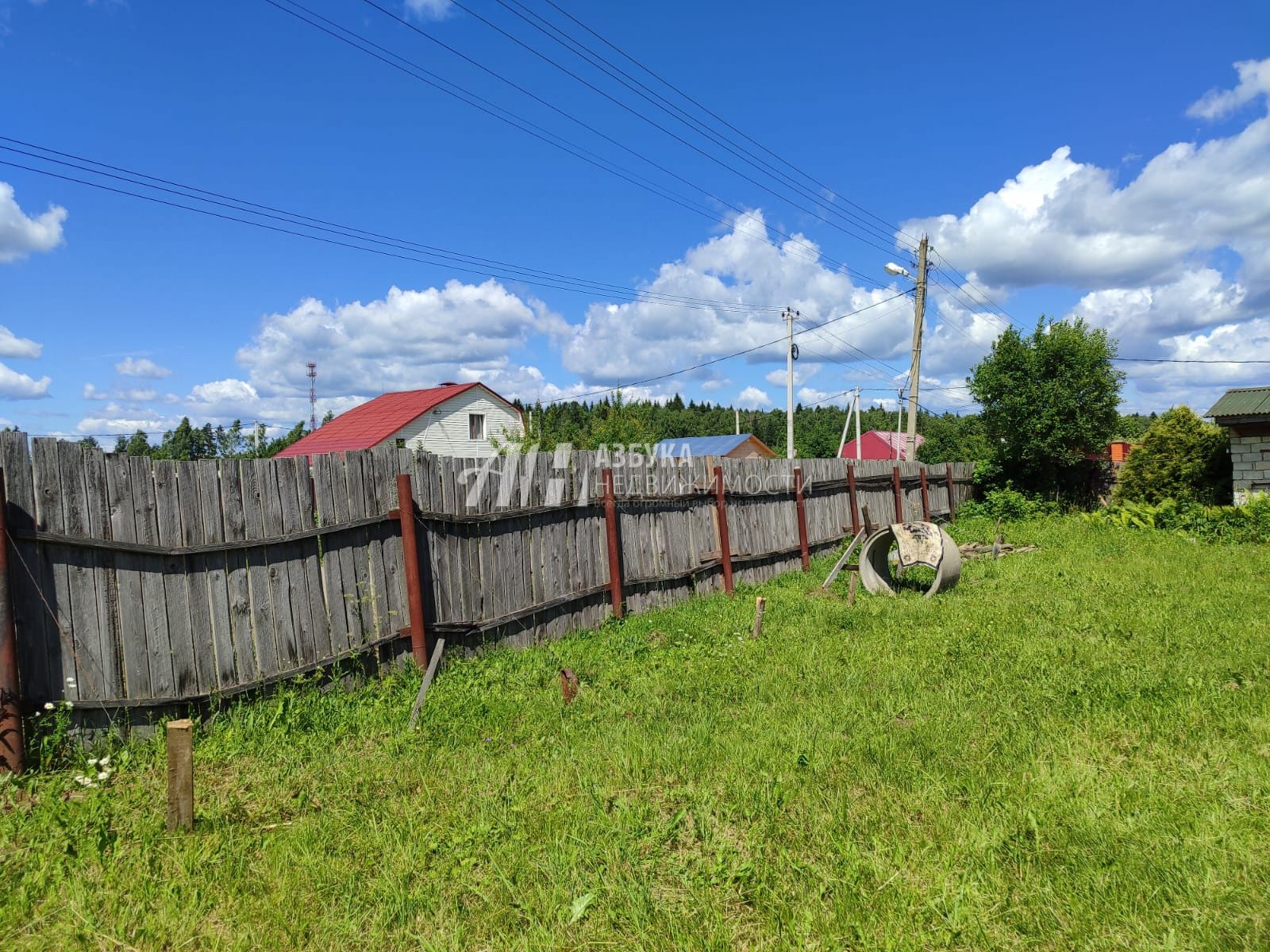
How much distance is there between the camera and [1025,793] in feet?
12.1

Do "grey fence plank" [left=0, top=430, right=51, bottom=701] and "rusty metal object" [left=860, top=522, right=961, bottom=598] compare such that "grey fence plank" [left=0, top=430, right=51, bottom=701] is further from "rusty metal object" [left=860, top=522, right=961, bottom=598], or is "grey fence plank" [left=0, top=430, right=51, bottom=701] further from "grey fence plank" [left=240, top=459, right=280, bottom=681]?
"rusty metal object" [left=860, top=522, right=961, bottom=598]

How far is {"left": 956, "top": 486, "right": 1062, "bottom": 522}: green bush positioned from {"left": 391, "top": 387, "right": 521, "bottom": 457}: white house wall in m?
17.6

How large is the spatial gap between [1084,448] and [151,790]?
21.4 metres

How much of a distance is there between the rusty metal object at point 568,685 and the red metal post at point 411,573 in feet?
3.79

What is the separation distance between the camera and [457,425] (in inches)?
1209

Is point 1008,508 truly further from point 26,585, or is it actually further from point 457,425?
point 457,425

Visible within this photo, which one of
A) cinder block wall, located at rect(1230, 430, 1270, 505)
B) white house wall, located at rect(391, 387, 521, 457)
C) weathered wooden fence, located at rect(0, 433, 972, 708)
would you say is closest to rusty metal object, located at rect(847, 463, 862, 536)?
weathered wooden fence, located at rect(0, 433, 972, 708)

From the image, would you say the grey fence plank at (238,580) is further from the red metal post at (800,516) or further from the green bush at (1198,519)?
the green bush at (1198,519)

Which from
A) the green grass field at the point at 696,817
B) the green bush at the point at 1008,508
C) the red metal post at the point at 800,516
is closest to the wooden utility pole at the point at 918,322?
the green bush at the point at 1008,508

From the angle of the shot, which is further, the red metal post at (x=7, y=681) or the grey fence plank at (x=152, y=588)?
the grey fence plank at (x=152, y=588)

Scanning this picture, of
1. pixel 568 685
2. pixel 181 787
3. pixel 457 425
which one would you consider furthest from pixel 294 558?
pixel 457 425

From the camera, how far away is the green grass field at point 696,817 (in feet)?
9.18

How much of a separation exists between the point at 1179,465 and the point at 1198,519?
2.55m

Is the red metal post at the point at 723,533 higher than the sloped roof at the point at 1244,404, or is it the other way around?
the sloped roof at the point at 1244,404
